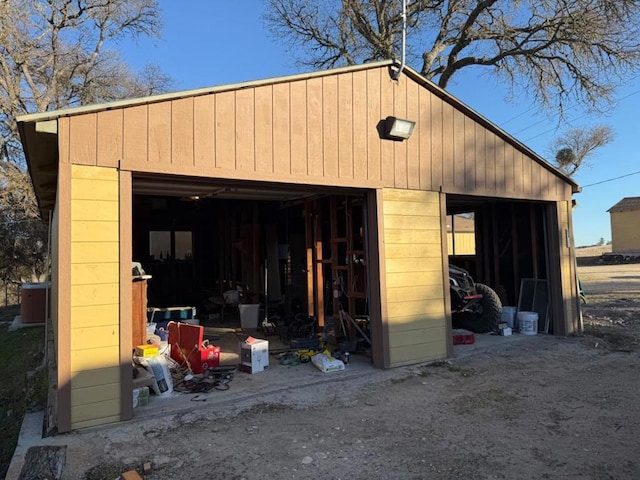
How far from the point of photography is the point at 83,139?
12.8 ft

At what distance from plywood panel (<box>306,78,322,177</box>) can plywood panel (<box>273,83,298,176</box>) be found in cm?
26

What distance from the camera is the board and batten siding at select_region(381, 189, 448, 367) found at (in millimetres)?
5750

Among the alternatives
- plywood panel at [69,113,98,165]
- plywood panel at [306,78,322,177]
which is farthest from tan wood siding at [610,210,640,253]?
plywood panel at [69,113,98,165]

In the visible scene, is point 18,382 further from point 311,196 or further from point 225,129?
point 311,196

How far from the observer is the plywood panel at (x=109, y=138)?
398 cm

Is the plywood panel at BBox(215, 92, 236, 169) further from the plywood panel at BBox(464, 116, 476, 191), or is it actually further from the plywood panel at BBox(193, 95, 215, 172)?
the plywood panel at BBox(464, 116, 476, 191)

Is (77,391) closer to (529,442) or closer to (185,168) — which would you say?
(185,168)

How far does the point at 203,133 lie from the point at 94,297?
6.04ft

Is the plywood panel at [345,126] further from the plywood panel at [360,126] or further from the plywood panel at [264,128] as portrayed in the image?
the plywood panel at [264,128]

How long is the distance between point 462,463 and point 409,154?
12.9 feet

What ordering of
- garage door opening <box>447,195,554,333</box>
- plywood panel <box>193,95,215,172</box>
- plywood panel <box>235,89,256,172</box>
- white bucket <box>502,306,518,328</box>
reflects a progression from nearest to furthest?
1. plywood panel <box>193,95,215,172</box>
2. plywood panel <box>235,89,256,172</box>
3. garage door opening <box>447,195,554,333</box>
4. white bucket <box>502,306,518,328</box>

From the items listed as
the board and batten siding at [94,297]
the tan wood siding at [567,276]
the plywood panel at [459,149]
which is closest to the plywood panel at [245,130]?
the board and batten siding at [94,297]

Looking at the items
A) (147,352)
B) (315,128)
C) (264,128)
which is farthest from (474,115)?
(147,352)

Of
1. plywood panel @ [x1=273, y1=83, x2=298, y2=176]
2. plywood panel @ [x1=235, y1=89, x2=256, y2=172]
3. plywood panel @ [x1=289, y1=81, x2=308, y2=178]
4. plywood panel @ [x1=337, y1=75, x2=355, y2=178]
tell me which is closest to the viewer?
plywood panel @ [x1=235, y1=89, x2=256, y2=172]
